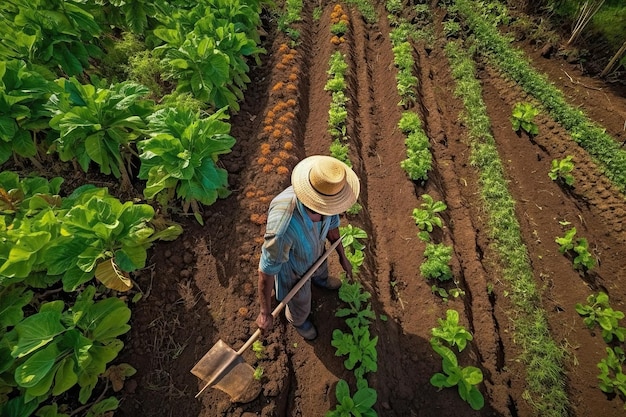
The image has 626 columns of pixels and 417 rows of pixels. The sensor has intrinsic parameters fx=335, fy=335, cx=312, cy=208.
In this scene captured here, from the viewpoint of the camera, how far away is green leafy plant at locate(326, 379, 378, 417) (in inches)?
124

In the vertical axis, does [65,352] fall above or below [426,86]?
below

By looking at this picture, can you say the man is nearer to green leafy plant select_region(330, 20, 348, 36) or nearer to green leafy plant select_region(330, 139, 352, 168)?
green leafy plant select_region(330, 139, 352, 168)

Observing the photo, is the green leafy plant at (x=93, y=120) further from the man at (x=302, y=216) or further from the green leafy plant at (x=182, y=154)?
the man at (x=302, y=216)

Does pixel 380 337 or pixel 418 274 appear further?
pixel 418 274

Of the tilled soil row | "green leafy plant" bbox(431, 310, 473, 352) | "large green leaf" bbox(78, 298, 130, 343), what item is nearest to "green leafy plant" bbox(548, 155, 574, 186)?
the tilled soil row

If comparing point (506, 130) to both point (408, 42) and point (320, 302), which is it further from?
point (320, 302)

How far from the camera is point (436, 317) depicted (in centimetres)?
395

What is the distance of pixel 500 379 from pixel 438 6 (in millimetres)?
7774

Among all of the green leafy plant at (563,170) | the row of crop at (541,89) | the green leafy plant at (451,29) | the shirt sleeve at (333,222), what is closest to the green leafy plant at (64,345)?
the shirt sleeve at (333,222)

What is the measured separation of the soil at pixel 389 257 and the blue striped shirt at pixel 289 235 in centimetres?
127

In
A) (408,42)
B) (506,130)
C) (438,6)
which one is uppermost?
(438,6)

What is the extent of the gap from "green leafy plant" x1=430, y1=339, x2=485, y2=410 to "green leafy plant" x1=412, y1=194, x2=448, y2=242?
1560mm

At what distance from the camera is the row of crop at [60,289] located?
108 inches

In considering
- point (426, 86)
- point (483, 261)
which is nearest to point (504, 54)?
point (426, 86)
